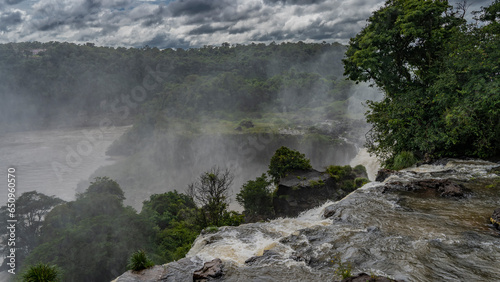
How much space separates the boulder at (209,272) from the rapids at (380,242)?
0.26 m

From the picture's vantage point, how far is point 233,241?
10375 mm

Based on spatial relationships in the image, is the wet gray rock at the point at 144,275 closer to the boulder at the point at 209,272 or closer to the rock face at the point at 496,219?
the boulder at the point at 209,272

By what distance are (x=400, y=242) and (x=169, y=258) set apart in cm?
1555

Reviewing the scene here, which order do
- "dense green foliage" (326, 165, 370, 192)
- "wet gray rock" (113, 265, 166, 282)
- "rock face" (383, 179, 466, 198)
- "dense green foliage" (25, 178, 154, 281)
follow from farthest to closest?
"dense green foliage" (326, 165, 370, 192), "dense green foliage" (25, 178, 154, 281), "rock face" (383, 179, 466, 198), "wet gray rock" (113, 265, 166, 282)

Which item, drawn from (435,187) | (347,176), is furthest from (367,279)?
(347,176)

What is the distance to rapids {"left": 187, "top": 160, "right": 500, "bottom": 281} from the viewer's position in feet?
24.3

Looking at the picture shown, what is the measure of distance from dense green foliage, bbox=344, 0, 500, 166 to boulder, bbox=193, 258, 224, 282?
13.1 meters

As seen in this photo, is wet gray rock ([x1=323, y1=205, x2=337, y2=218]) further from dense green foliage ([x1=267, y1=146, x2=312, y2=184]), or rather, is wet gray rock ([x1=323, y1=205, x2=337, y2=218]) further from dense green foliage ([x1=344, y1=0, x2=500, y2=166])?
dense green foliage ([x1=267, y1=146, x2=312, y2=184])

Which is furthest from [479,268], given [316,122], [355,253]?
[316,122]

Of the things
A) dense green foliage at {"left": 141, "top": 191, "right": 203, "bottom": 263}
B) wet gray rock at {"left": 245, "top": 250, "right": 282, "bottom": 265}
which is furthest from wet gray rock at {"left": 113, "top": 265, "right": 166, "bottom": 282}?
dense green foliage at {"left": 141, "top": 191, "right": 203, "bottom": 263}

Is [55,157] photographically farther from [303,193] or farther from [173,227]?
[303,193]

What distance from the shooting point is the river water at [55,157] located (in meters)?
57.8

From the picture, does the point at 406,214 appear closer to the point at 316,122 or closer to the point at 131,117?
the point at 316,122

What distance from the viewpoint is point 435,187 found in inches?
494
